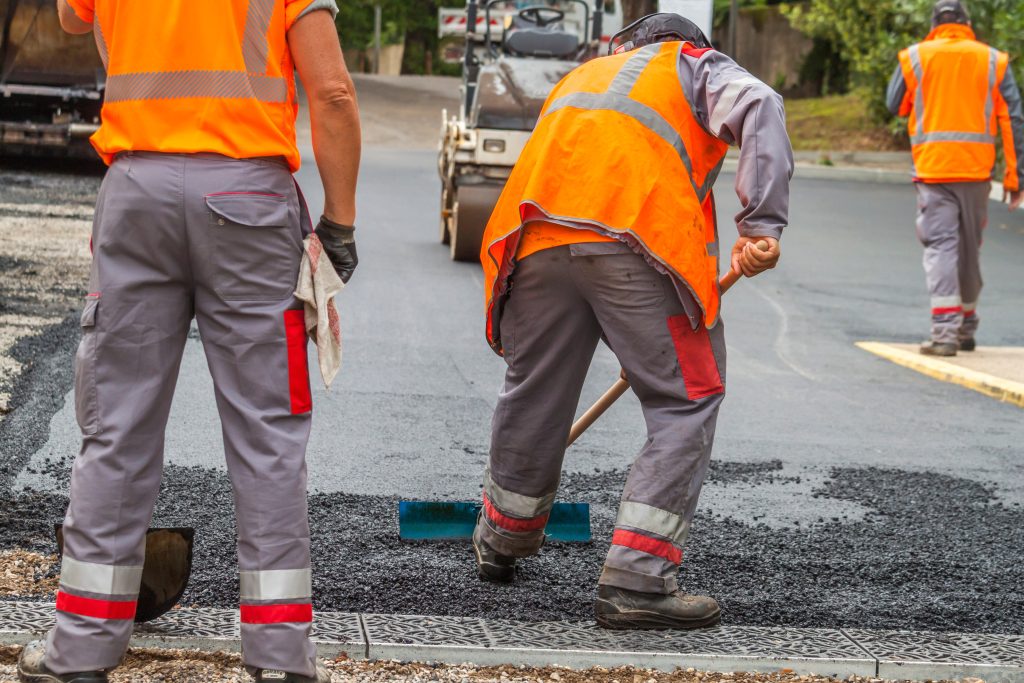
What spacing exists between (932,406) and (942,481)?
6.04 feet

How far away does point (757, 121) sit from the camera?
3.82 meters

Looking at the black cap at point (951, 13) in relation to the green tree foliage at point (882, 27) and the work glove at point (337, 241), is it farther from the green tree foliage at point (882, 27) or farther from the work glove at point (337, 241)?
the green tree foliage at point (882, 27)

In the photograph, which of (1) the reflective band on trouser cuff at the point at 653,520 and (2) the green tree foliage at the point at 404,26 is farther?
(2) the green tree foliage at the point at 404,26

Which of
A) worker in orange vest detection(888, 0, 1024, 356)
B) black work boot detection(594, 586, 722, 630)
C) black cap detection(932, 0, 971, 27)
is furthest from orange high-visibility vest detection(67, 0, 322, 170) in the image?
black cap detection(932, 0, 971, 27)

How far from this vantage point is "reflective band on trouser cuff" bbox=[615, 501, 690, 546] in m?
4.02

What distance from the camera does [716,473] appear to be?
5.91 metres

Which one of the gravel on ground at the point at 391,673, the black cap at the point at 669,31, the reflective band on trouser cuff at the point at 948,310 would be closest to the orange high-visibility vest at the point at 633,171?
the black cap at the point at 669,31

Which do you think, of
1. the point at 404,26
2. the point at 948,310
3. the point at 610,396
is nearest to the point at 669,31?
the point at 610,396

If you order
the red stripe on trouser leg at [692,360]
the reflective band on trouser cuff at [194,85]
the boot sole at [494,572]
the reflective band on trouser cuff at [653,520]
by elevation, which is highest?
the reflective band on trouser cuff at [194,85]

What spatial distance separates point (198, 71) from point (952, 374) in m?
6.32

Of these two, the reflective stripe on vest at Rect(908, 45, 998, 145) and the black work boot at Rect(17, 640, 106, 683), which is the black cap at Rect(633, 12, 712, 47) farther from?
the reflective stripe on vest at Rect(908, 45, 998, 145)

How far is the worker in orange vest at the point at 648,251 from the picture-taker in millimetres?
3943

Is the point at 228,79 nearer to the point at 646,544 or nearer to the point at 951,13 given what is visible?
the point at 646,544

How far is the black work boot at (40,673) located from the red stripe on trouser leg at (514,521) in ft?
4.71
